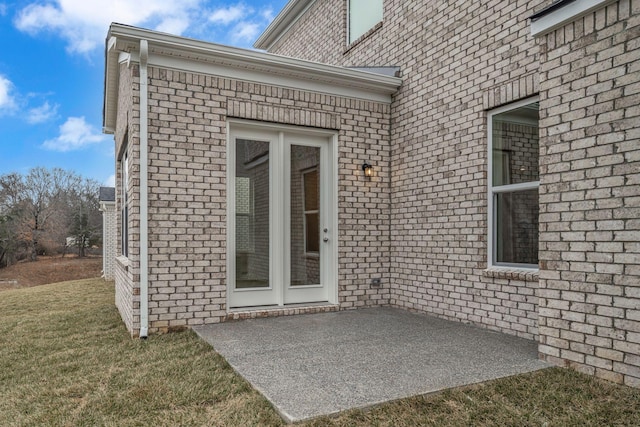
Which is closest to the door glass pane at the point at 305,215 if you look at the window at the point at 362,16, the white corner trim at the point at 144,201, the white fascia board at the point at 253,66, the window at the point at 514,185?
the white fascia board at the point at 253,66

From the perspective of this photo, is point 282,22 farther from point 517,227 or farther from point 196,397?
point 196,397

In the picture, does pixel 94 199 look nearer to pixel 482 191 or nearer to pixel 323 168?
pixel 323 168

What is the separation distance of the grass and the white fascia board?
3082 mm

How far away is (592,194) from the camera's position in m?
3.15

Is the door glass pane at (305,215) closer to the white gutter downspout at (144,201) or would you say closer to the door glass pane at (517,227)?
the white gutter downspout at (144,201)

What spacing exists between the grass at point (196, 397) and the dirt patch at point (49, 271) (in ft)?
51.4

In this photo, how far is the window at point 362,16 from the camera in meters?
7.02

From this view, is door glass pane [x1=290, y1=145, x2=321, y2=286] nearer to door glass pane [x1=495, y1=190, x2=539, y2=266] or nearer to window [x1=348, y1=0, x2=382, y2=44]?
door glass pane [x1=495, y1=190, x2=539, y2=266]

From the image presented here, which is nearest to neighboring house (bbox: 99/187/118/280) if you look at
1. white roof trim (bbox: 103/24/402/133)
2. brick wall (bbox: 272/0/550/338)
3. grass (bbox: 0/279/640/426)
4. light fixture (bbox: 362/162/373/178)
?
white roof trim (bbox: 103/24/402/133)

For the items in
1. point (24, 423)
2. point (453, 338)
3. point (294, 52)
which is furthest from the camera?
point (294, 52)

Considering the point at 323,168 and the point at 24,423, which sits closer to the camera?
the point at 24,423

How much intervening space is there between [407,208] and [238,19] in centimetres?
2282

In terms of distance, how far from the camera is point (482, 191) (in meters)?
4.80

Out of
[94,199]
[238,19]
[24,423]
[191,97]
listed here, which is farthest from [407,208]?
[94,199]
